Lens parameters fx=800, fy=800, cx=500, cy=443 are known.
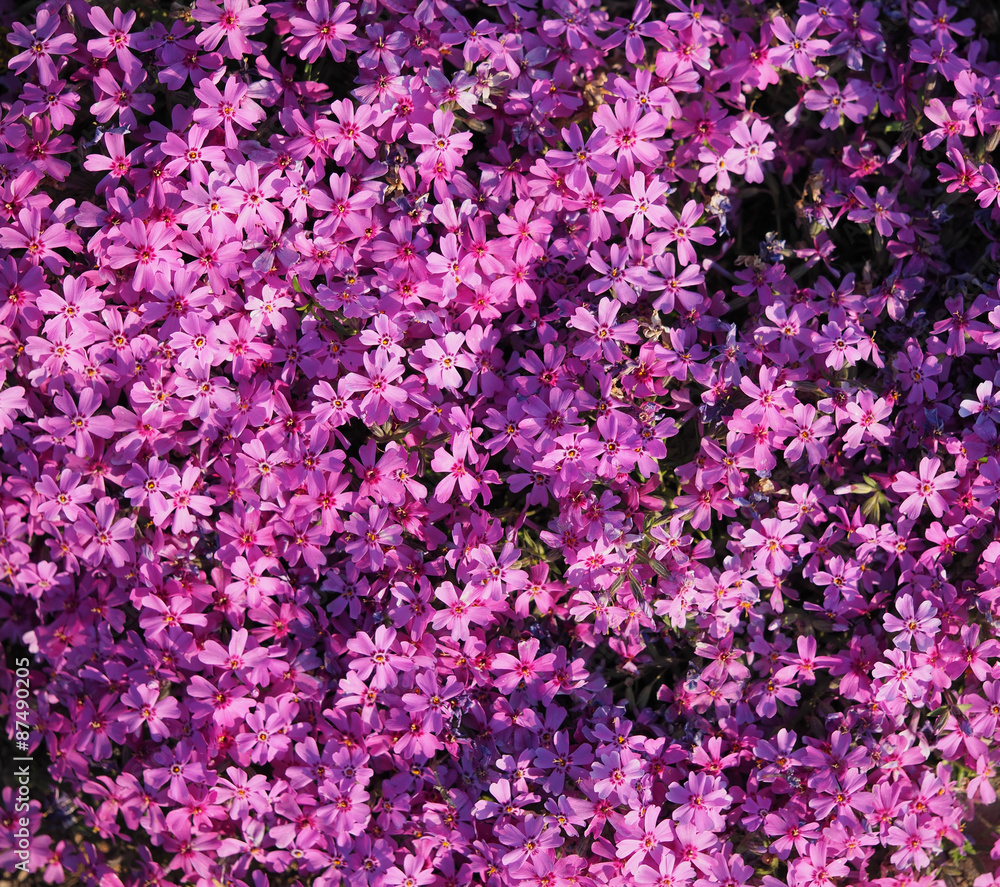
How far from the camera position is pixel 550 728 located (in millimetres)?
3098

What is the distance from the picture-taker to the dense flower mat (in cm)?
296

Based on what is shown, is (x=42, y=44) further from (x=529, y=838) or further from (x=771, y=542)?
(x=529, y=838)

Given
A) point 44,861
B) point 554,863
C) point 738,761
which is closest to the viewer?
point 554,863

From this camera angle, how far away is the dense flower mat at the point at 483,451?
296 centimetres

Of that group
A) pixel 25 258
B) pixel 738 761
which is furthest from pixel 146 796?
pixel 738 761

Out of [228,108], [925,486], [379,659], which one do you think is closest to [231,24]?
[228,108]

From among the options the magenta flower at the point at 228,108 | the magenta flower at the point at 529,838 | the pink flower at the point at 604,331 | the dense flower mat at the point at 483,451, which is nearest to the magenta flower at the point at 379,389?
the dense flower mat at the point at 483,451

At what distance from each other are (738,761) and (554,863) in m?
0.82

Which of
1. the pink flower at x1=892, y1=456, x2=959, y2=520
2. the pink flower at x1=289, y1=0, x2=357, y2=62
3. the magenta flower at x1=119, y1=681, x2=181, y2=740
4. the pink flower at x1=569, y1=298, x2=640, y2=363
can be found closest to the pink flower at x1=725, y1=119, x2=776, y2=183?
the pink flower at x1=569, y1=298, x2=640, y2=363

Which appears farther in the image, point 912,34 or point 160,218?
point 912,34

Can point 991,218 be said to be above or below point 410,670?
above

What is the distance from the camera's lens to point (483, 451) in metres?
3.13

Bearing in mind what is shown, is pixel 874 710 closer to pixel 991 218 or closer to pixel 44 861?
pixel 991 218

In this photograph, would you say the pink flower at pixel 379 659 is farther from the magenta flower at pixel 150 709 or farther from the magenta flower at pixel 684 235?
the magenta flower at pixel 684 235
